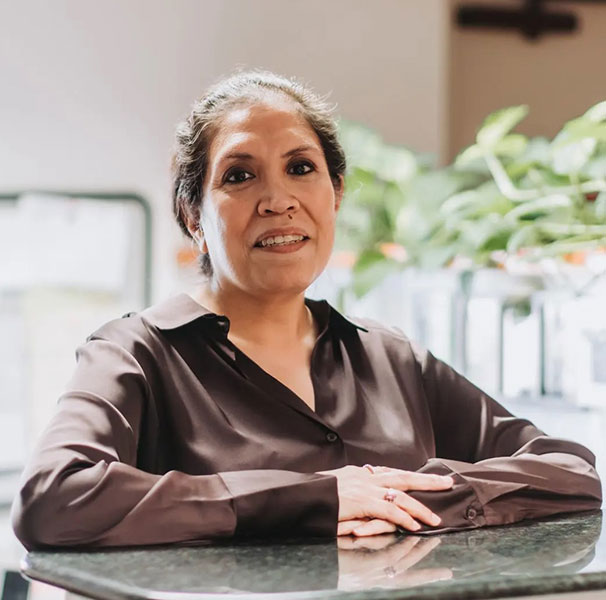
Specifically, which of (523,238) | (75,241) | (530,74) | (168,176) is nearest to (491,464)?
(523,238)

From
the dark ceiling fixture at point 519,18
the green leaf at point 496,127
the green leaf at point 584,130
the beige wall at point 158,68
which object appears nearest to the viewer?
the green leaf at point 584,130

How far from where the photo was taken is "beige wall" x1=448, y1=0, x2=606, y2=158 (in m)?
3.56

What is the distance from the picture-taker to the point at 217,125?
1.74 m

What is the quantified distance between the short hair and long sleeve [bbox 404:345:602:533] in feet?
1.29

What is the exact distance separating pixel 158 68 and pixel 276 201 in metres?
1.64

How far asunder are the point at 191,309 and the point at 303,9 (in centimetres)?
177

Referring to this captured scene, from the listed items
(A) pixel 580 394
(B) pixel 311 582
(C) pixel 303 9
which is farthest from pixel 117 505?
(C) pixel 303 9

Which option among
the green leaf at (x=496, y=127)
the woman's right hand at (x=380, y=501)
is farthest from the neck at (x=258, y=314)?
the green leaf at (x=496, y=127)

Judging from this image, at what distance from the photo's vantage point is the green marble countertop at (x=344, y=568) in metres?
1.07

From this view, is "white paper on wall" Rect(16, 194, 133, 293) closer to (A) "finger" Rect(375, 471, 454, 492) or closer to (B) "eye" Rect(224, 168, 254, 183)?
(B) "eye" Rect(224, 168, 254, 183)

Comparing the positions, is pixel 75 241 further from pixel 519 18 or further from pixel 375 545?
pixel 375 545

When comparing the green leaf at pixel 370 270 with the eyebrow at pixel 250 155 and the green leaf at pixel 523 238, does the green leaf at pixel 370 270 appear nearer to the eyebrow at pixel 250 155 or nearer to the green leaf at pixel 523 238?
the green leaf at pixel 523 238

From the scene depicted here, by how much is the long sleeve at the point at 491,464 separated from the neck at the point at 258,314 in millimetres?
244

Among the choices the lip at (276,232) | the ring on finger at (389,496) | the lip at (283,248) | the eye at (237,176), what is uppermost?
the eye at (237,176)
